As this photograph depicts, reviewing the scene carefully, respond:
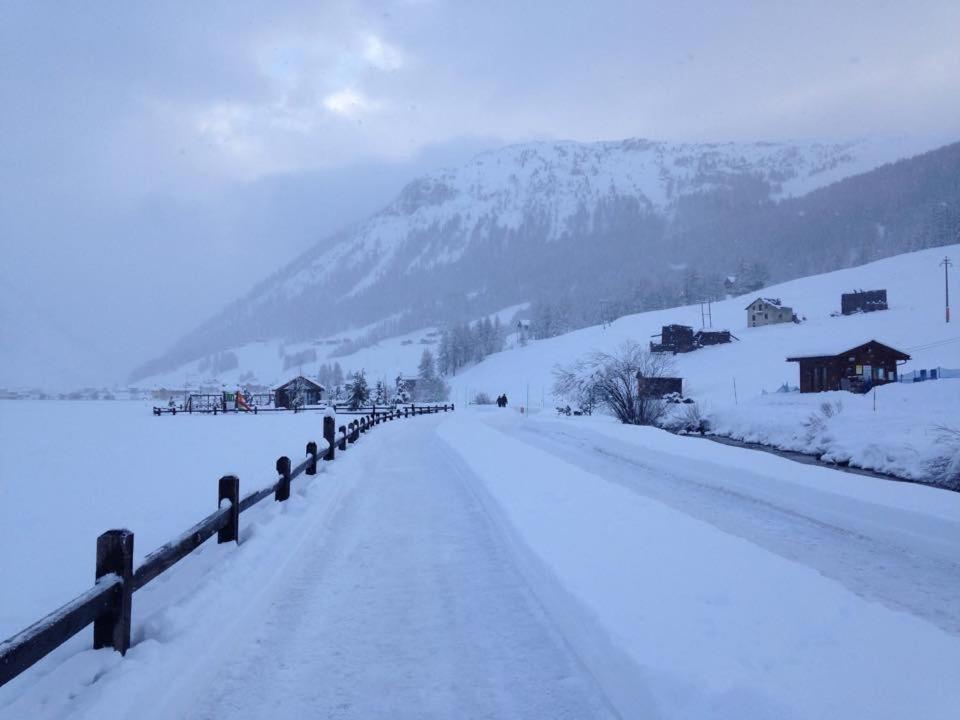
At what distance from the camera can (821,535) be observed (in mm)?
8281

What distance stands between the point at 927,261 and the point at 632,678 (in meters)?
138

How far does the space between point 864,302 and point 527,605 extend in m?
103

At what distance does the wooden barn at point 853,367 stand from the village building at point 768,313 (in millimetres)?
48925

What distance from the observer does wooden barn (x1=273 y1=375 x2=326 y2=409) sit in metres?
80.2

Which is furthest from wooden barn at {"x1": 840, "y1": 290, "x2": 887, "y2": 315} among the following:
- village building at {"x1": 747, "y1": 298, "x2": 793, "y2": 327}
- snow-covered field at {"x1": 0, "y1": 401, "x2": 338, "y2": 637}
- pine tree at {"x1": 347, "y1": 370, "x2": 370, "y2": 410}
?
snow-covered field at {"x1": 0, "y1": 401, "x2": 338, "y2": 637}

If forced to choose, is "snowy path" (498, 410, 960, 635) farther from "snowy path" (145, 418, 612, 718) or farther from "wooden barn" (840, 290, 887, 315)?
"wooden barn" (840, 290, 887, 315)

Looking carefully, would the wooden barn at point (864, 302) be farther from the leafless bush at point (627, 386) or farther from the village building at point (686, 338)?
the leafless bush at point (627, 386)

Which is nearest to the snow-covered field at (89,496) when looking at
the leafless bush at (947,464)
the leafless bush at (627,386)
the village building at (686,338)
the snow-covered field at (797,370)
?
the leafless bush at (947,464)

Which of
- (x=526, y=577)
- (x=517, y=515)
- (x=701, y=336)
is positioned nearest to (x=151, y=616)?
(x=526, y=577)

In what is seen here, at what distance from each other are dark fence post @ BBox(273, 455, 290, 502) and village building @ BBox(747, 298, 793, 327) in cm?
9956

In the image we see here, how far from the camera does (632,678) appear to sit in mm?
3850

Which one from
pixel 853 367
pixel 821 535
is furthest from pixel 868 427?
pixel 853 367

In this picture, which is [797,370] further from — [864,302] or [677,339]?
[864,302]

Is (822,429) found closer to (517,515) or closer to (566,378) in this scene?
(517,515)
